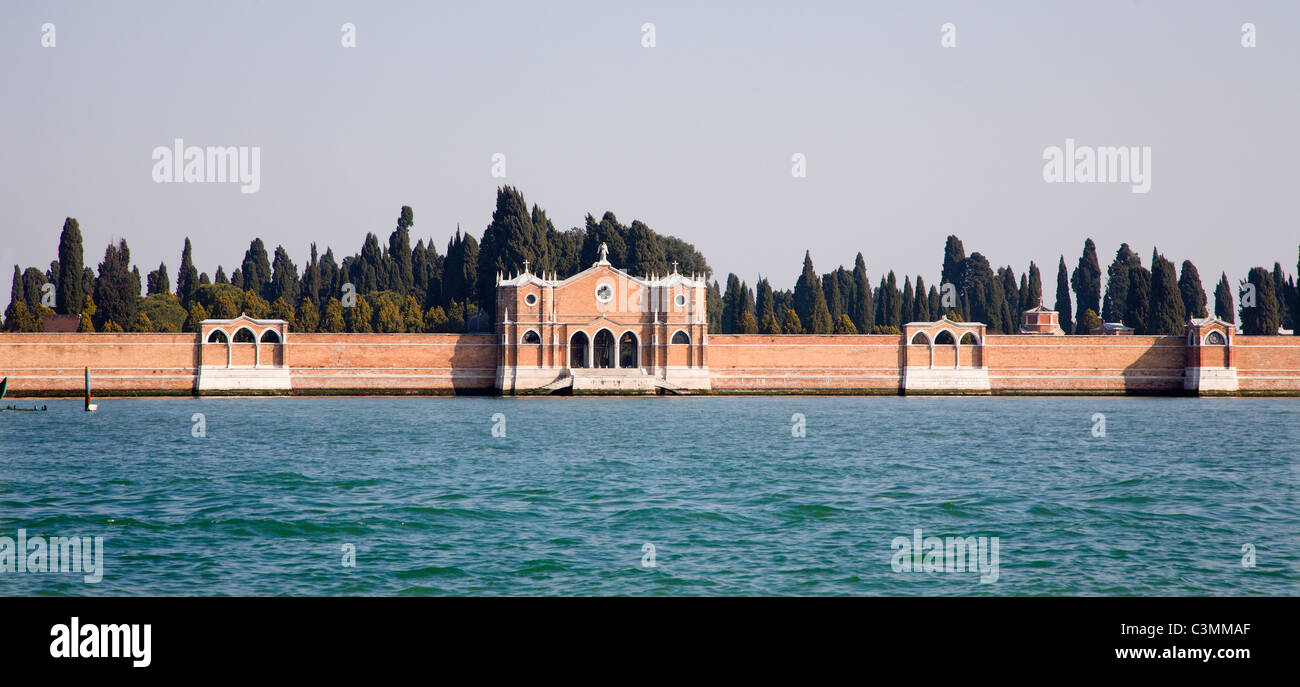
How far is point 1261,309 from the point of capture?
2324 inches

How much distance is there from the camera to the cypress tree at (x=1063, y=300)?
69.0m

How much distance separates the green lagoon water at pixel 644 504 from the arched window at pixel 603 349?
16303 millimetres

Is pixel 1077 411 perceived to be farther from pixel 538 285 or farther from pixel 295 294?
pixel 295 294

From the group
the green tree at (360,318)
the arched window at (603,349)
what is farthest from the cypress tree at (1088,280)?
the green tree at (360,318)

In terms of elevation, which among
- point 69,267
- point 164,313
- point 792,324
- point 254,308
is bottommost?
point 792,324

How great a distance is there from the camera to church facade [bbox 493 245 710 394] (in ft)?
160

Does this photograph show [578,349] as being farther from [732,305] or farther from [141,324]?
[141,324]

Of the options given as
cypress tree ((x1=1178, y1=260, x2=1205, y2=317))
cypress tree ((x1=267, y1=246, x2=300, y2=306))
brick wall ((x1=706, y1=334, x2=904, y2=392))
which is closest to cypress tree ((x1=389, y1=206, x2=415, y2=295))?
cypress tree ((x1=267, y1=246, x2=300, y2=306))

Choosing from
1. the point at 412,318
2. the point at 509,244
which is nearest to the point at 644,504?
the point at 509,244

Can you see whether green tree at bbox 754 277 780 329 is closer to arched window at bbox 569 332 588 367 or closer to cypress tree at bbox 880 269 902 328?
cypress tree at bbox 880 269 902 328

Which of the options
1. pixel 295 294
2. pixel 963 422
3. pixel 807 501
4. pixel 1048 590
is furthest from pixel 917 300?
pixel 1048 590

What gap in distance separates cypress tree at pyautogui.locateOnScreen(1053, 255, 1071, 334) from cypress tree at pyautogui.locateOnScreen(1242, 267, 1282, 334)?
35.1ft

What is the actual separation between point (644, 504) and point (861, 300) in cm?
5377

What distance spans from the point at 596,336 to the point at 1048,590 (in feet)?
134
